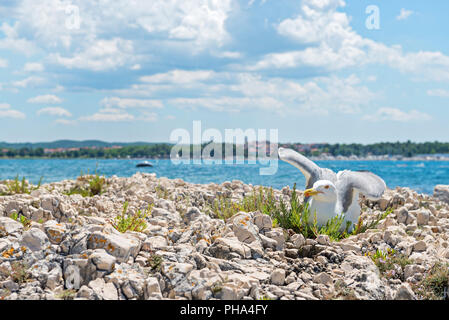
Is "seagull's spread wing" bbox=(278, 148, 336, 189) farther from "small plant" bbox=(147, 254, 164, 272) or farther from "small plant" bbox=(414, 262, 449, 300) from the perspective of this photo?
"small plant" bbox=(147, 254, 164, 272)

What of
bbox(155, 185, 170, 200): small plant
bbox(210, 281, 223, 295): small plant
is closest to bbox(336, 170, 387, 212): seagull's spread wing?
bbox(210, 281, 223, 295): small plant

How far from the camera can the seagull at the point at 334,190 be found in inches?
235

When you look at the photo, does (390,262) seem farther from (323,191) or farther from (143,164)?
(143,164)

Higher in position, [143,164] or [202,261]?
[202,261]

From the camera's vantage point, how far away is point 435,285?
176 inches

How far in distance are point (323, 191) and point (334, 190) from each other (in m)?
0.19

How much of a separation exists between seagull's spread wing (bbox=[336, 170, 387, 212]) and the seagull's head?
28 centimetres

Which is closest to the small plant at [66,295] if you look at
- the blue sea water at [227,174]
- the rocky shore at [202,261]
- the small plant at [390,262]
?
the rocky shore at [202,261]

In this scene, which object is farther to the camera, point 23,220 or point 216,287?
point 23,220

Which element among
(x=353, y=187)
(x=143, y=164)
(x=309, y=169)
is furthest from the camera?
(x=143, y=164)

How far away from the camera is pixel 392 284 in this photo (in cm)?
459

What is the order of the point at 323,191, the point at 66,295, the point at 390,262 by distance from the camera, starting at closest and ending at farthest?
1. the point at 66,295
2. the point at 390,262
3. the point at 323,191

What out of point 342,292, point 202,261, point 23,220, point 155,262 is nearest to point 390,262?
point 342,292
